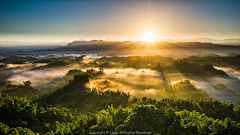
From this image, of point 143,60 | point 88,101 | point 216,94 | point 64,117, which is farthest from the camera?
point 143,60

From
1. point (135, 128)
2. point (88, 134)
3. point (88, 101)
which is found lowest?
point (88, 101)

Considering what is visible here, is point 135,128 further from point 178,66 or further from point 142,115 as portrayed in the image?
point 178,66

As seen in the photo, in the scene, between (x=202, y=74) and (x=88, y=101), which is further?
(x=202, y=74)

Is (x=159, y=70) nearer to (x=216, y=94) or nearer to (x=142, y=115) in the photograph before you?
(x=216, y=94)

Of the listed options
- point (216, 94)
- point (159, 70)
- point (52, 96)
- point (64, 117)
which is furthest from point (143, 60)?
point (64, 117)


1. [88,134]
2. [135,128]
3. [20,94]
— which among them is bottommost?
[20,94]

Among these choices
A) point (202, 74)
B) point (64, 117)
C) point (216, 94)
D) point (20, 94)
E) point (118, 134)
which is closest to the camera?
point (118, 134)

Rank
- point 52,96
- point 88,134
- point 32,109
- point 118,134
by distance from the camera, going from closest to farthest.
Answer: point 118,134 → point 88,134 → point 32,109 → point 52,96

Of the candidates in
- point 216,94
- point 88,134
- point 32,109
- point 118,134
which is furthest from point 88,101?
point 216,94

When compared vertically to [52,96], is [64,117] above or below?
above
